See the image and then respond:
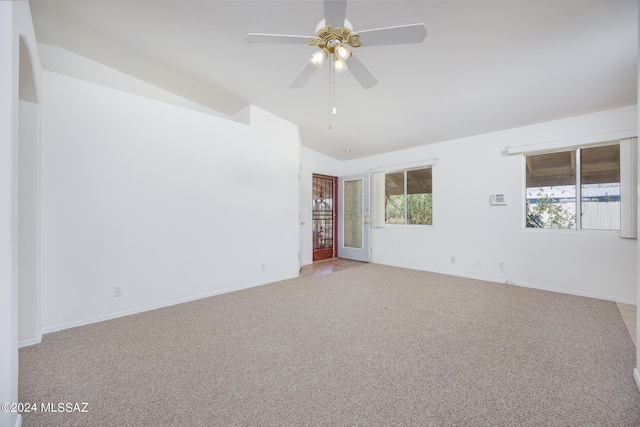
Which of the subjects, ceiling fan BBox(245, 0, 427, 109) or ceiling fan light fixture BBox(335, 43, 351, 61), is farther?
ceiling fan light fixture BBox(335, 43, 351, 61)

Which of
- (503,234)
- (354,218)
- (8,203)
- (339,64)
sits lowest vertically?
(503,234)

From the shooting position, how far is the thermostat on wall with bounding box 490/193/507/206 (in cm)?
391

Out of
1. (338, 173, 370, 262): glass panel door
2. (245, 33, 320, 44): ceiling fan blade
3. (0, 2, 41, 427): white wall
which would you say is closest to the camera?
(0, 2, 41, 427): white wall

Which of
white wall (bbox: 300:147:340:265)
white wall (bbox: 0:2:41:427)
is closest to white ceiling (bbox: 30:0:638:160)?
white wall (bbox: 0:2:41:427)

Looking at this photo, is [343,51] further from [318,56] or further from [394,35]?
[394,35]

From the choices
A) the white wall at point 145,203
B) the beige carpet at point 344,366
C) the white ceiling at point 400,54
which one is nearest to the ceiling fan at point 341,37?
the white ceiling at point 400,54

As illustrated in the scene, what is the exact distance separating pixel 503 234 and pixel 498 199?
0.57m

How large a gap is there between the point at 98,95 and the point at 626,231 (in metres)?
6.36

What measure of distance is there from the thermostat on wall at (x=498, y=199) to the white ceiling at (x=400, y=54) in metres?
1.07

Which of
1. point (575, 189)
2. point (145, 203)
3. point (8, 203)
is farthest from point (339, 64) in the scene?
point (575, 189)

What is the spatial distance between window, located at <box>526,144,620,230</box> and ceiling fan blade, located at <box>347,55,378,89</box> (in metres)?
3.33

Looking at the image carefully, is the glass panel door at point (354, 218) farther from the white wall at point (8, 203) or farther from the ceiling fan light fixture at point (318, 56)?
the white wall at point (8, 203)

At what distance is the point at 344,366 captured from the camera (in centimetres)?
179

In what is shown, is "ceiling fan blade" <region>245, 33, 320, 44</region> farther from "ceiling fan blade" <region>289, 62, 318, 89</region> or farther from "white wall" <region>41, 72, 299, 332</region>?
"white wall" <region>41, 72, 299, 332</region>
